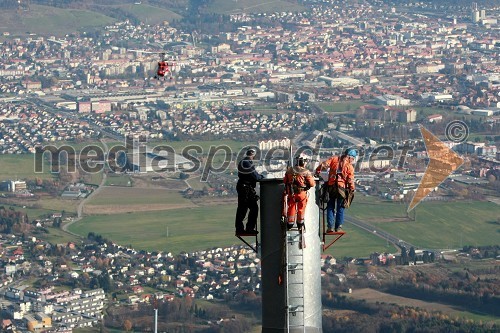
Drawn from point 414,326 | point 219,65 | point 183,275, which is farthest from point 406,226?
point 219,65

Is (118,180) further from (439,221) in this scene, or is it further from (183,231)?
(439,221)

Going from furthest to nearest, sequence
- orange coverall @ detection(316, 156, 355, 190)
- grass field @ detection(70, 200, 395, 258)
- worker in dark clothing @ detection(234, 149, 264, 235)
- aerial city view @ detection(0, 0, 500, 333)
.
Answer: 1. grass field @ detection(70, 200, 395, 258)
2. aerial city view @ detection(0, 0, 500, 333)
3. orange coverall @ detection(316, 156, 355, 190)
4. worker in dark clothing @ detection(234, 149, 264, 235)

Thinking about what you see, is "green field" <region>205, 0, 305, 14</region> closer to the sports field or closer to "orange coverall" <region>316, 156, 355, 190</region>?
the sports field

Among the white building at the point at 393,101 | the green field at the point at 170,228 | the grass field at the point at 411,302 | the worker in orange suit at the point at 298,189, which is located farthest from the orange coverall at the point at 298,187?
the white building at the point at 393,101

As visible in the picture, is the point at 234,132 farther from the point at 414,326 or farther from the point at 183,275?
the point at 414,326

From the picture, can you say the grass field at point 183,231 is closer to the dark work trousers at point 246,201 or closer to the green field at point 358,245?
the green field at point 358,245

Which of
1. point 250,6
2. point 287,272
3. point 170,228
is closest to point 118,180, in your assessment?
point 170,228

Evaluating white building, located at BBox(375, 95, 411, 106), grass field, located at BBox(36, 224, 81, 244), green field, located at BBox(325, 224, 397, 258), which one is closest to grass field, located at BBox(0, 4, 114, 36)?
white building, located at BBox(375, 95, 411, 106)
